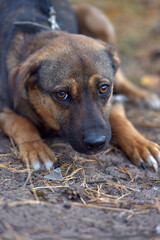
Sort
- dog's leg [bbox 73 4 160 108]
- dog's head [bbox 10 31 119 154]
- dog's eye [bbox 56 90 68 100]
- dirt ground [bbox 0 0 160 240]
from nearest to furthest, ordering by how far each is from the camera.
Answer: dirt ground [bbox 0 0 160 240] < dog's head [bbox 10 31 119 154] < dog's eye [bbox 56 90 68 100] < dog's leg [bbox 73 4 160 108]

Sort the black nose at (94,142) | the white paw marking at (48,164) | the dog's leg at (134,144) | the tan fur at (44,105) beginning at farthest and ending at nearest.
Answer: the tan fur at (44,105) < the dog's leg at (134,144) < the white paw marking at (48,164) < the black nose at (94,142)

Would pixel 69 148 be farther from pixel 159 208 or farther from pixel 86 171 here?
pixel 159 208

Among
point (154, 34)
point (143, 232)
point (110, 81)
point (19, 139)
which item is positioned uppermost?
point (154, 34)

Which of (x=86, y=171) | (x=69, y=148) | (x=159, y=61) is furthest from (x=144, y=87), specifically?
(x=86, y=171)

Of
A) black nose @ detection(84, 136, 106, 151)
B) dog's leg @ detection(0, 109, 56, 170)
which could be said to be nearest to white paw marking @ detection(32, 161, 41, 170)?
dog's leg @ detection(0, 109, 56, 170)

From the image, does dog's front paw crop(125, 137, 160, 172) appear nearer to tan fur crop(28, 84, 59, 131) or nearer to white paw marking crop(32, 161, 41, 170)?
tan fur crop(28, 84, 59, 131)

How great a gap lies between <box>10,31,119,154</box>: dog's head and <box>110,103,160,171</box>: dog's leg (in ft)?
1.36

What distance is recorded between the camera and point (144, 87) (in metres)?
6.61

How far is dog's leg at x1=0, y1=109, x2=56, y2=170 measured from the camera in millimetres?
3451

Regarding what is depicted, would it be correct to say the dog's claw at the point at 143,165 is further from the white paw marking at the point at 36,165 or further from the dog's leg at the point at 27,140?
the white paw marking at the point at 36,165

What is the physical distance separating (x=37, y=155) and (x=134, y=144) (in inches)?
46.3

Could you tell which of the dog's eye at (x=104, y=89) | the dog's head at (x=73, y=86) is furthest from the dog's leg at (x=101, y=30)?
the dog's eye at (x=104, y=89)

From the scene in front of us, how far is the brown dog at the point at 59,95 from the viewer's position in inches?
133

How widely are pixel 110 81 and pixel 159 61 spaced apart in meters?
4.39
